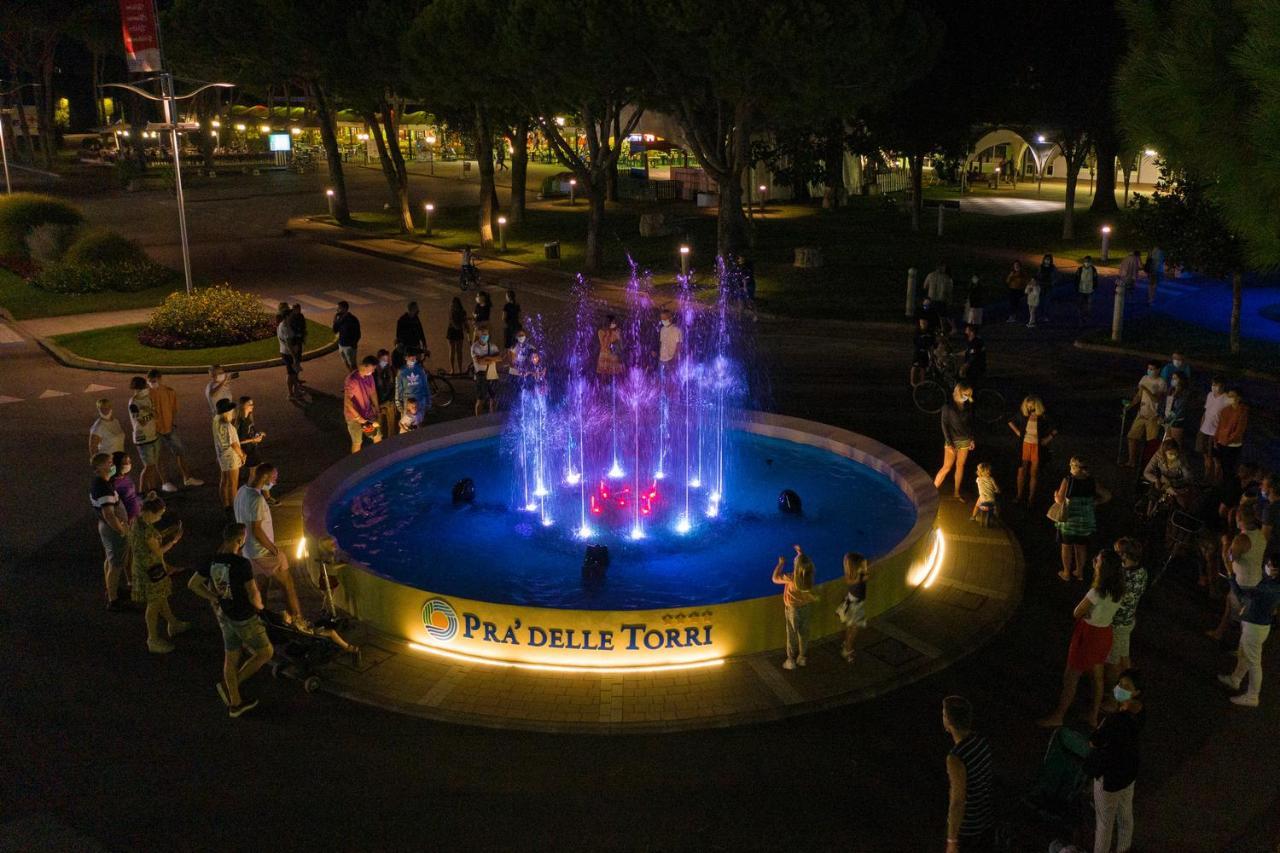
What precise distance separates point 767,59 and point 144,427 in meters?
18.9

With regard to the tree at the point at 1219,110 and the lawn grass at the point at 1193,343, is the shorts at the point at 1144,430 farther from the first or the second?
the lawn grass at the point at 1193,343

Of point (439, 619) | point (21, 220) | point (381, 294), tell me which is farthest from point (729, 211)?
point (439, 619)

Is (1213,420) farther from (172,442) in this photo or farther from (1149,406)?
(172,442)

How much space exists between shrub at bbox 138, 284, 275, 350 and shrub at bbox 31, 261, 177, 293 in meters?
7.21

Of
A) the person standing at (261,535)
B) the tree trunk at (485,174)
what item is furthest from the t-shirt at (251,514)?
the tree trunk at (485,174)

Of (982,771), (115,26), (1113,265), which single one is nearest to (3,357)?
(982,771)

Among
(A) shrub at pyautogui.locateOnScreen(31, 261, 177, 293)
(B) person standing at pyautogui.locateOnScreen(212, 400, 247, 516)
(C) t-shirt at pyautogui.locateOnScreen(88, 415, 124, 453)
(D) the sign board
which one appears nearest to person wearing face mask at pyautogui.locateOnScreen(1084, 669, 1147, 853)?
(B) person standing at pyautogui.locateOnScreen(212, 400, 247, 516)

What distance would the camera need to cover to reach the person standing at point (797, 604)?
1020cm

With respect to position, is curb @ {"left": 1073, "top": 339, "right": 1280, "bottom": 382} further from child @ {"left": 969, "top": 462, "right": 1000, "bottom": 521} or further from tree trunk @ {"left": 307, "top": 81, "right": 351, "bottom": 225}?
tree trunk @ {"left": 307, "top": 81, "right": 351, "bottom": 225}

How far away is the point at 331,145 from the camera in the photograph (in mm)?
45188

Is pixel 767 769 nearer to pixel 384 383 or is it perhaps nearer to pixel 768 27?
pixel 384 383

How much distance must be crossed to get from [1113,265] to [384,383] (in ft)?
85.8

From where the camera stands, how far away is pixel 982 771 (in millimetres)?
7121

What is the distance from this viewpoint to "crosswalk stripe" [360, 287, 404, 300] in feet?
101
